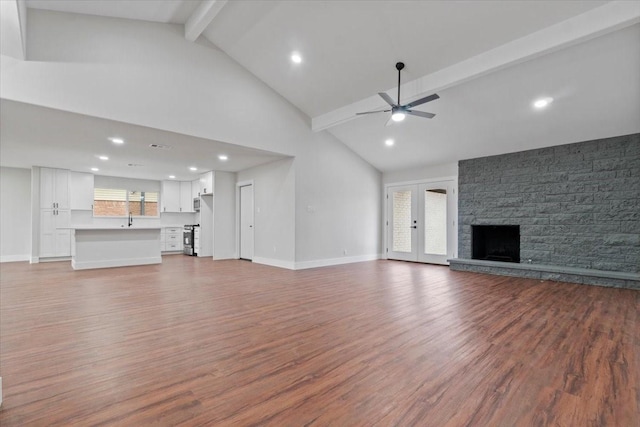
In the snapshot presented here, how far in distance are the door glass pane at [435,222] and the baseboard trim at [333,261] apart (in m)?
1.46

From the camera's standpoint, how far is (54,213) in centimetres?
804

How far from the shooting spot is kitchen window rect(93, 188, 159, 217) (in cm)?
936

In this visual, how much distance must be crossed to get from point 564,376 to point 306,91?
18.5 ft

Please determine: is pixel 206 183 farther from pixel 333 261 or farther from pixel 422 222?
pixel 422 222

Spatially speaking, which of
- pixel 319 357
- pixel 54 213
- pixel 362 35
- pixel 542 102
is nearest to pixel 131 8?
pixel 362 35

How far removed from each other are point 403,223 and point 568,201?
3.54 metres

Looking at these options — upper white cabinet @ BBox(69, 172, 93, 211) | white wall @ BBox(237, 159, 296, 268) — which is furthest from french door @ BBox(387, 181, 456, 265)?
upper white cabinet @ BBox(69, 172, 93, 211)

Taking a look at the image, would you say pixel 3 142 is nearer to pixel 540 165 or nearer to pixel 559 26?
pixel 559 26

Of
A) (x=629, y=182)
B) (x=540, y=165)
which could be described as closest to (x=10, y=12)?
(x=540, y=165)

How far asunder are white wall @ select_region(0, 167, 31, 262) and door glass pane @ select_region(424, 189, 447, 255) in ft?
34.9

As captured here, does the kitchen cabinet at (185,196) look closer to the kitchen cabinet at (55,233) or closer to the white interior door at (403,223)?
the kitchen cabinet at (55,233)

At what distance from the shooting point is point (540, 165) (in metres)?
5.96

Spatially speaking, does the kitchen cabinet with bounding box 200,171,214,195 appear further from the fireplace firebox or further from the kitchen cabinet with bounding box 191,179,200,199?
the fireplace firebox

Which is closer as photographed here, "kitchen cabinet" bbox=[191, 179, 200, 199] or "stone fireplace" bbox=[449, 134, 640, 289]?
"stone fireplace" bbox=[449, 134, 640, 289]
